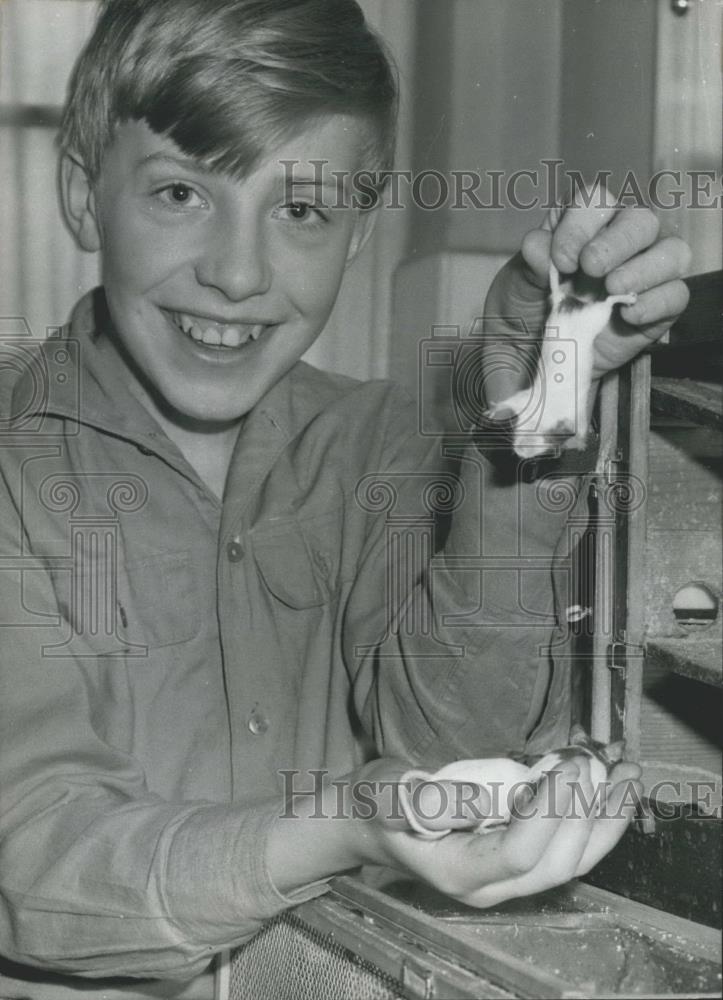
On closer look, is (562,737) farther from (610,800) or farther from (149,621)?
(149,621)

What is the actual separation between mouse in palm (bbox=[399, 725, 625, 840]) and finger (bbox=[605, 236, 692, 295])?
21 centimetres

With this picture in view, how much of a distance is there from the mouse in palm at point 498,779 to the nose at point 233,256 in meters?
0.28

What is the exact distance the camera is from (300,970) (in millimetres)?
519

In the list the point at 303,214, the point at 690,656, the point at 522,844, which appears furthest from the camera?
the point at 303,214

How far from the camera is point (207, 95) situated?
584mm

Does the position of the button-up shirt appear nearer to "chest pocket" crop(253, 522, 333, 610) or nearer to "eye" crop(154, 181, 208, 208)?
"chest pocket" crop(253, 522, 333, 610)

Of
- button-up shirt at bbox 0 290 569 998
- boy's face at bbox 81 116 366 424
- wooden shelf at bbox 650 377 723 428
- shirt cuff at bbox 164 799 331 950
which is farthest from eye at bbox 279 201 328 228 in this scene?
shirt cuff at bbox 164 799 331 950

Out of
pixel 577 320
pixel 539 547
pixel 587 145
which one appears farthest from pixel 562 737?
pixel 587 145

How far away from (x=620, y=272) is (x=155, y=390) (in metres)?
0.29

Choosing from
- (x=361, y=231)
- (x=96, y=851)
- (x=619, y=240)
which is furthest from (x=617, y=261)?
(x=96, y=851)

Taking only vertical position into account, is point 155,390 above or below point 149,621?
above

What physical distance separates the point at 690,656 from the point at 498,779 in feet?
0.38

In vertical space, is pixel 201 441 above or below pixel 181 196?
below

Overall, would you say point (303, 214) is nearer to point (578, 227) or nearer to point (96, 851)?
point (578, 227)
